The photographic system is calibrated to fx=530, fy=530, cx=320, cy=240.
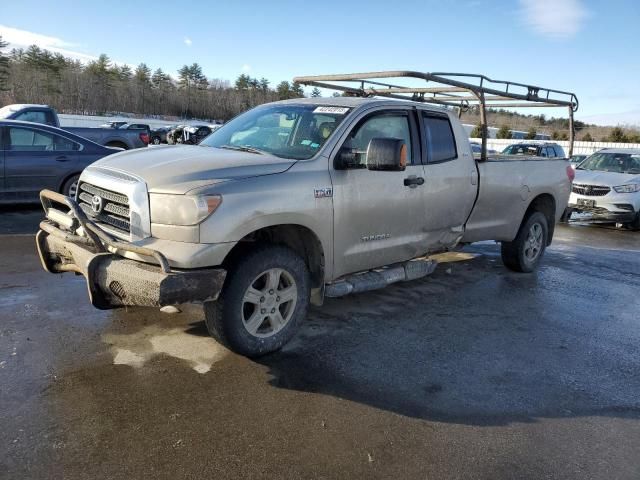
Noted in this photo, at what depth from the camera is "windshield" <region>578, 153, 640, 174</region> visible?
12.6m

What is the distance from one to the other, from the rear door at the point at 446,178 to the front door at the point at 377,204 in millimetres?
170

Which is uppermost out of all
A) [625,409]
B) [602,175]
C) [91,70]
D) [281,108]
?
[91,70]

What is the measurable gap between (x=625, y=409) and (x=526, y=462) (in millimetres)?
1164

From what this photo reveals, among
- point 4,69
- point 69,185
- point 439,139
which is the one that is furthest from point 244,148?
point 4,69

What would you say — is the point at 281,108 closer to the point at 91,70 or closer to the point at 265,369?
the point at 265,369

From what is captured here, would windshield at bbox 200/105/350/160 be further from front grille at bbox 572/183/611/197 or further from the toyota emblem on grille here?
front grille at bbox 572/183/611/197

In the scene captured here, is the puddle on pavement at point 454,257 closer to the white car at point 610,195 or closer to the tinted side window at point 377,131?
the tinted side window at point 377,131

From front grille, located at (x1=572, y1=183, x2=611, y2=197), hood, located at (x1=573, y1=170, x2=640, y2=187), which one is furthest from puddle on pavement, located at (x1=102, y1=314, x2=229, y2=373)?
hood, located at (x1=573, y1=170, x2=640, y2=187)

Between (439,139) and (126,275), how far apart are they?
3.48 meters

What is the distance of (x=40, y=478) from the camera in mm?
2576

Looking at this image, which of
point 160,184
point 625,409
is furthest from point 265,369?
point 625,409

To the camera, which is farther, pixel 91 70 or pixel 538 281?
pixel 91 70

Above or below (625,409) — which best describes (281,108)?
above

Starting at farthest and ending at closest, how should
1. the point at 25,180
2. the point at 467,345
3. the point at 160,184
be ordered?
1. the point at 25,180
2. the point at 467,345
3. the point at 160,184
